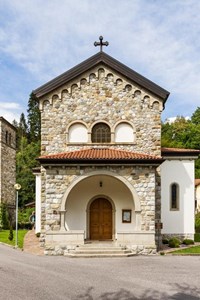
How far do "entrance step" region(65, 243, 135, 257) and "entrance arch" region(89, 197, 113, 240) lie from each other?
91.9 inches

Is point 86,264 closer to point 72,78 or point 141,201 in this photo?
point 141,201

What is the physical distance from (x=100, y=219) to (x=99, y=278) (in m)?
7.50

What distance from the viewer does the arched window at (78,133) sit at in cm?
1777

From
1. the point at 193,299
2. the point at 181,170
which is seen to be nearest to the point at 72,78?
the point at 181,170

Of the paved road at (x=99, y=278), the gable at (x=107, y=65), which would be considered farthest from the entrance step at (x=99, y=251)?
the gable at (x=107, y=65)

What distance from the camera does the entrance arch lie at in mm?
17703

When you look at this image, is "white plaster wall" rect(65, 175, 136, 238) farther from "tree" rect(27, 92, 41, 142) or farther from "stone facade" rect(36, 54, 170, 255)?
"tree" rect(27, 92, 41, 142)

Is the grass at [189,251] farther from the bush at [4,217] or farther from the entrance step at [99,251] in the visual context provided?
the bush at [4,217]

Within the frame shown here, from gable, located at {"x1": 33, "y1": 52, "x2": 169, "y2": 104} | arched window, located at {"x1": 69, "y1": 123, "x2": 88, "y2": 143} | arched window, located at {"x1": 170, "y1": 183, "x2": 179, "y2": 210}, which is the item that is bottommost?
arched window, located at {"x1": 170, "y1": 183, "x2": 179, "y2": 210}

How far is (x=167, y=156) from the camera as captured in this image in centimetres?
1934

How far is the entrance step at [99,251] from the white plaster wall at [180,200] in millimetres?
4681

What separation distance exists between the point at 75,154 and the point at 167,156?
569 cm

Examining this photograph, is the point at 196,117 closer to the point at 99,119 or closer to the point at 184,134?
the point at 184,134

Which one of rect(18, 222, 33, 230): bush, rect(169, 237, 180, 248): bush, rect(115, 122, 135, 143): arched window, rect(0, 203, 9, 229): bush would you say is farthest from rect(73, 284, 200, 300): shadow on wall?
rect(18, 222, 33, 230): bush
